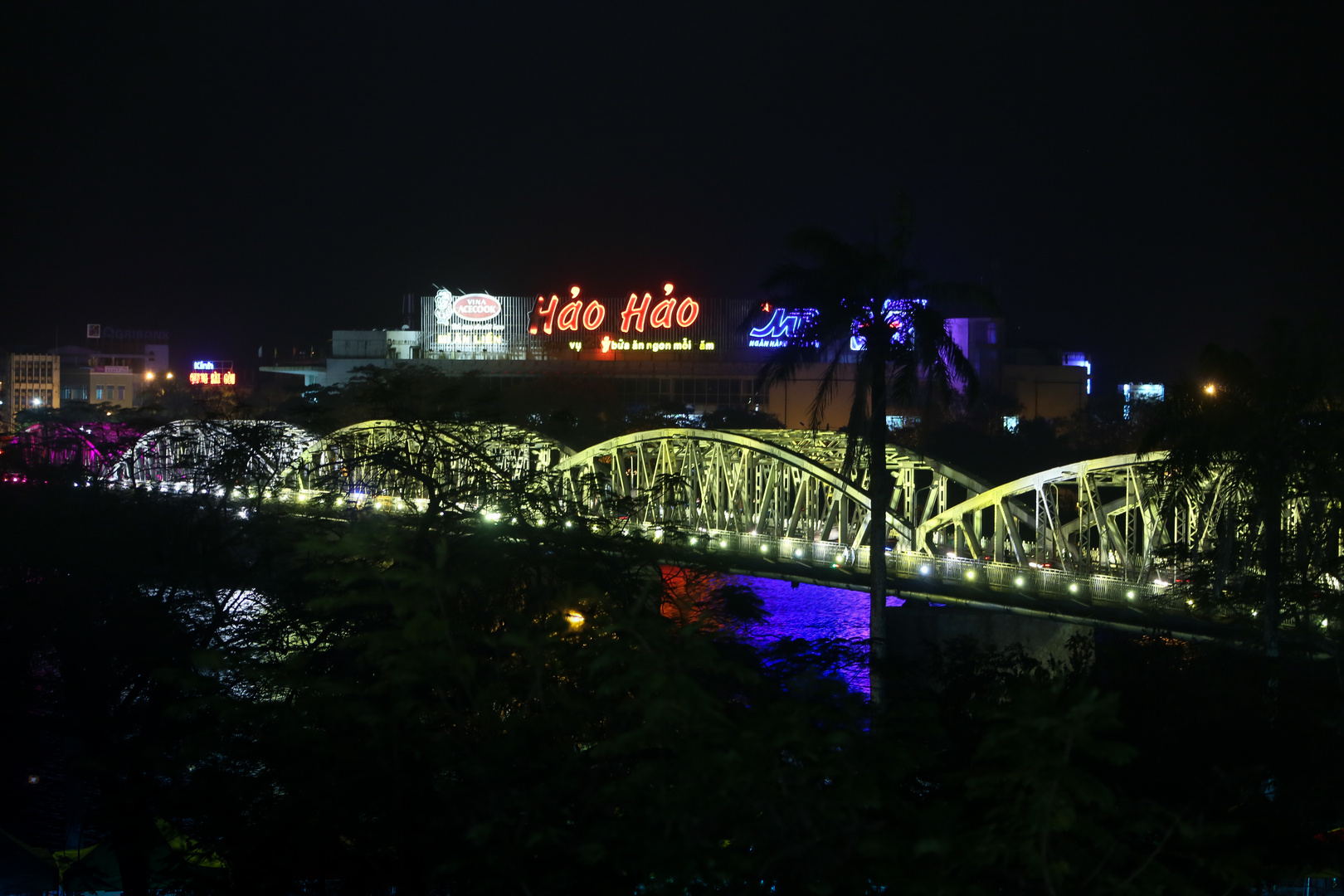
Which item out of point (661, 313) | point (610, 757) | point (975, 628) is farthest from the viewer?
point (661, 313)

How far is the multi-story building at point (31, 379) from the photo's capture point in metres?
140

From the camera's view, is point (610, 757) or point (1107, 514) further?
point (1107, 514)

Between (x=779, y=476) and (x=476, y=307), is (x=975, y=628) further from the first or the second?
(x=476, y=307)

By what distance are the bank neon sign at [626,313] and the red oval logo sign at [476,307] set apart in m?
4.18

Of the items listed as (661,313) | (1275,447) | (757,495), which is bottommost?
(757,495)

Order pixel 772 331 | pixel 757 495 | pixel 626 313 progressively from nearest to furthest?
pixel 757 495, pixel 772 331, pixel 626 313

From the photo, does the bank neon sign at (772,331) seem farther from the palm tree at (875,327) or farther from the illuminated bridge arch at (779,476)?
the palm tree at (875,327)

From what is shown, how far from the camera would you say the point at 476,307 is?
112 m

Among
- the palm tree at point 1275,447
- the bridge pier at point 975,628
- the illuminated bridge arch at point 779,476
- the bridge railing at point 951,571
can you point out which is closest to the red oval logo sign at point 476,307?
the illuminated bridge arch at point 779,476

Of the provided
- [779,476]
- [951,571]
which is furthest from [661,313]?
[951,571]

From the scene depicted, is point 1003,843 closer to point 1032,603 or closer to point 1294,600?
point 1294,600

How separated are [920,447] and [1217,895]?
62.5 meters

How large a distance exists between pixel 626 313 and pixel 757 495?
60279 mm

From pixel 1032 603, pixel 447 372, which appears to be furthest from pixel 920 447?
pixel 447 372
